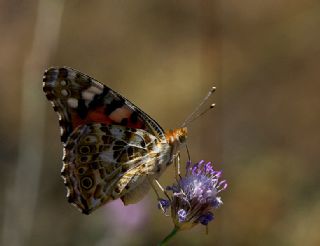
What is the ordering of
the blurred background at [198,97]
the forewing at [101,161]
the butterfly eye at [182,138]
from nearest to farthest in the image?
the forewing at [101,161]
the butterfly eye at [182,138]
the blurred background at [198,97]

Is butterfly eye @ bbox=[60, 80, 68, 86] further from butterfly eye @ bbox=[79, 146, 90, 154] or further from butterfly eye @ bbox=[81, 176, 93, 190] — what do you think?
butterfly eye @ bbox=[81, 176, 93, 190]

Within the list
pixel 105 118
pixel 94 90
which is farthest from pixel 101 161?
pixel 94 90

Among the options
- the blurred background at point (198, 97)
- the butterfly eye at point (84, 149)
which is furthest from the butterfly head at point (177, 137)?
the blurred background at point (198, 97)

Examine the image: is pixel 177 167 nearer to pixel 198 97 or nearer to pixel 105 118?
pixel 105 118

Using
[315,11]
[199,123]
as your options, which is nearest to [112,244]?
[199,123]

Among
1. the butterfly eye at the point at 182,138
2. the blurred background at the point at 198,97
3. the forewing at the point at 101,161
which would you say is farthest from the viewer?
the blurred background at the point at 198,97

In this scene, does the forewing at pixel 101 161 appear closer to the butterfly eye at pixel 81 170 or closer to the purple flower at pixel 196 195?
the butterfly eye at pixel 81 170

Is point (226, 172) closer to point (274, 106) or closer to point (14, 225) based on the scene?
point (274, 106)
